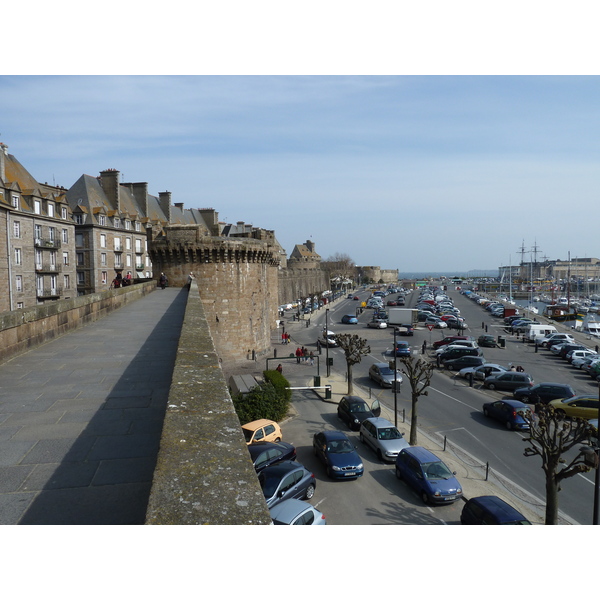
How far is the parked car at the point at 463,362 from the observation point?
95.6ft

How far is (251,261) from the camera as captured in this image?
25359 mm

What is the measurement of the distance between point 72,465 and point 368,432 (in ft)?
47.8

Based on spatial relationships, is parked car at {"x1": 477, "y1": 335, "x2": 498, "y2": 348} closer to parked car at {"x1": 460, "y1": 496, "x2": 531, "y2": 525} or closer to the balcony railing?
parked car at {"x1": 460, "y1": 496, "x2": 531, "y2": 525}

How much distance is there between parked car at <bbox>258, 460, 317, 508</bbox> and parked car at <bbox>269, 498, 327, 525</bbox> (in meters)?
0.70

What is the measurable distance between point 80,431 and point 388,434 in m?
13.7

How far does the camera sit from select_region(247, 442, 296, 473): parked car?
1370cm

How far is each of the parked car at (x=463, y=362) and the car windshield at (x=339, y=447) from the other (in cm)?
1675

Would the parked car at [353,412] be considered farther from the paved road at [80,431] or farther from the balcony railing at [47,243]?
the balcony railing at [47,243]

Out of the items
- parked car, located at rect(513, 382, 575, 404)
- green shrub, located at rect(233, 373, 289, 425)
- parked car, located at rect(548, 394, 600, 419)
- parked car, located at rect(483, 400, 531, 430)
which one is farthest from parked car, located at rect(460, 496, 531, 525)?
parked car, located at rect(513, 382, 575, 404)

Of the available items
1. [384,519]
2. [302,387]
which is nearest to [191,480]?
[384,519]

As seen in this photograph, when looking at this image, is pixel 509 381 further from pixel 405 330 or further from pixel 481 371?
→ pixel 405 330

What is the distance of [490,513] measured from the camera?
1041 cm

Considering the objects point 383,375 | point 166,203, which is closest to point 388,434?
point 383,375

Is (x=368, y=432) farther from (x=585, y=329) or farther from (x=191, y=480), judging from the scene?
(x=585, y=329)
